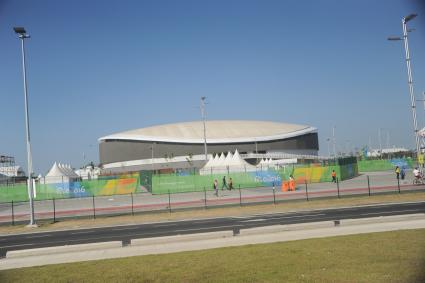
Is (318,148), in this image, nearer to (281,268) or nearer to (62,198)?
(62,198)

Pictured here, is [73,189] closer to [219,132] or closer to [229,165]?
[229,165]

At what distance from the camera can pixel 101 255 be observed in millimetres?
13938

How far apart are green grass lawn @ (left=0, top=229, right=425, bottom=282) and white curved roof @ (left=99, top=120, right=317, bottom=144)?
135891mm

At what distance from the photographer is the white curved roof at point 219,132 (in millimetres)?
152000

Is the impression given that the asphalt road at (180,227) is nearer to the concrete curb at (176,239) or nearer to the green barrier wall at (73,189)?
the concrete curb at (176,239)

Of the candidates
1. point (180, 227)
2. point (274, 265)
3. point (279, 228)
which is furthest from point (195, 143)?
point (274, 265)

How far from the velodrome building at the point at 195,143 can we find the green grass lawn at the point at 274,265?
12939 centimetres

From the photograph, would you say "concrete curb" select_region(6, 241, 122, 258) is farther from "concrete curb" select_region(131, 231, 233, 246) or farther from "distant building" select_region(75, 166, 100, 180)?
"distant building" select_region(75, 166, 100, 180)

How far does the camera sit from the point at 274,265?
424 inches

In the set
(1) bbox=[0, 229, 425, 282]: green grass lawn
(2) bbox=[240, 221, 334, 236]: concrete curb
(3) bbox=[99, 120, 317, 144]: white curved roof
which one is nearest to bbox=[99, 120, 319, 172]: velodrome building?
(3) bbox=[99, 120, 317, 144]: white curved roof

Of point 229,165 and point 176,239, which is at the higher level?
point 229,165

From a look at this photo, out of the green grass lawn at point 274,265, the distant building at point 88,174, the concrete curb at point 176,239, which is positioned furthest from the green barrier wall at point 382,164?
the green grass lawn at point 274,265

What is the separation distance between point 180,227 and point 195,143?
12981 centimetres

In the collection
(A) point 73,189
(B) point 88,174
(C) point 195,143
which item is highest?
(C) point 195,143
